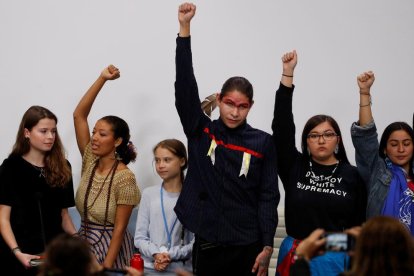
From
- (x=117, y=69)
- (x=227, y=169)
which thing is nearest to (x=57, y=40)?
(x=117, y=69)

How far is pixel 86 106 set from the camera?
11.4 ft

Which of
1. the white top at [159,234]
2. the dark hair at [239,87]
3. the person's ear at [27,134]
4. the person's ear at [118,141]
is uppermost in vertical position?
the dark hair at [239,87]

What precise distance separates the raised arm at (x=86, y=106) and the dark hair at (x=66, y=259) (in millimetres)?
1448

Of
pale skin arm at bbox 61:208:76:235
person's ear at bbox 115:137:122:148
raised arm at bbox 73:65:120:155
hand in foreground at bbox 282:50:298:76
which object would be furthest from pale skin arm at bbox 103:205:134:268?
hand in foreground at bbox 282:50:298:76

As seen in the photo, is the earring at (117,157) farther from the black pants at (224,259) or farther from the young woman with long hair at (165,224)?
the black pants at (224,259)

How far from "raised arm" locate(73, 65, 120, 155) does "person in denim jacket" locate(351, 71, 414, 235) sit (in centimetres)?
117

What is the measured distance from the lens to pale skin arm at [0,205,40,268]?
300cm

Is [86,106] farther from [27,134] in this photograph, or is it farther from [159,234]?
[159,234]

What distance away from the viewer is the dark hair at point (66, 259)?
206cm

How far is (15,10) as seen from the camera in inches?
152

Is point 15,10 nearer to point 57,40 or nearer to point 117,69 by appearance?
point 57,40

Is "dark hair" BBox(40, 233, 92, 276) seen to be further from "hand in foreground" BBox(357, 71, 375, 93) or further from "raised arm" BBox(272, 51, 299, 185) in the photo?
"hand in foreground" BBox(357, 71, 375, 93)

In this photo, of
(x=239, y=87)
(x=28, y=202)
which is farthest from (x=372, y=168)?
(x=28, y=202)

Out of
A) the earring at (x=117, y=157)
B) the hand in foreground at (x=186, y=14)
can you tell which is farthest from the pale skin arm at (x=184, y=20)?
the earring at (x=117, y=157)
